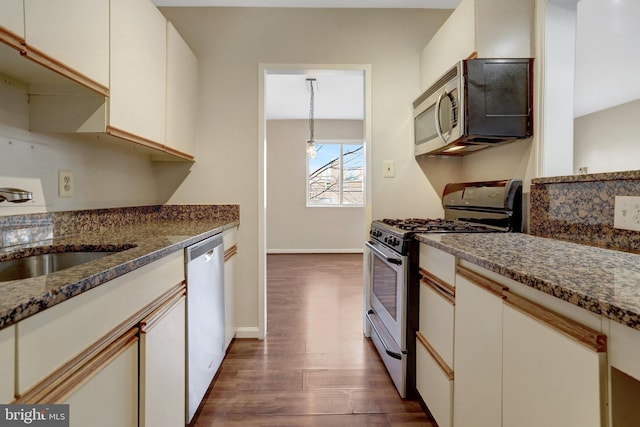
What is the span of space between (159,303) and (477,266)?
112 cm

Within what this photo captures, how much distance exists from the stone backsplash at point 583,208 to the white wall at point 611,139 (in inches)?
158

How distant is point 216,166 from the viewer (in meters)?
2.27

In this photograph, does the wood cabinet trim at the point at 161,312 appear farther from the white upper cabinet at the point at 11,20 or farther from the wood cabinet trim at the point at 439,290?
the wood cabinet trim at the point at 439,290

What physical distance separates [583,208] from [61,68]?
1976 mm

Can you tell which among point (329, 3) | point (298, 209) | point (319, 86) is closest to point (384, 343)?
point (329, 3)

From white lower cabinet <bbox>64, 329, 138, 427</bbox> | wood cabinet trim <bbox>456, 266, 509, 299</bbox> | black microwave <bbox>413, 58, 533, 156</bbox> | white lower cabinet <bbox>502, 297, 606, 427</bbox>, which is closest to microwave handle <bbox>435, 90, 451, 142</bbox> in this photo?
black microwave <bbox>413, 58, 533, 156</bbox>

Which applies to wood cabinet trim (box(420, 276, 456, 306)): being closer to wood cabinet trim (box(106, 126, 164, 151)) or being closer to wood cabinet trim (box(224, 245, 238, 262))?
wood cabinet trim (box(224, 245, 238, 262))

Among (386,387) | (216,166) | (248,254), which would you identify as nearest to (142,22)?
(216,166)

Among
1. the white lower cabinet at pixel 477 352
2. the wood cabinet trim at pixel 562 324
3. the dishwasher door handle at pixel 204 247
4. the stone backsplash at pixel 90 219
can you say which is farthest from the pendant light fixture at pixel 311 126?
the wood cabinet trim at pixel 562 324

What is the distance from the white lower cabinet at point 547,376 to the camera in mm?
588

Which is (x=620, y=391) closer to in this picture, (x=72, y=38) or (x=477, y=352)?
(x=477, y=352)

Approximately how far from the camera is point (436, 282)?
1.33 meters

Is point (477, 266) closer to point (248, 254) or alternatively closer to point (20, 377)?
point (20, 377)

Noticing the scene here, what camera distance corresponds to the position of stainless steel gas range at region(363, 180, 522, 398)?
1.53m
